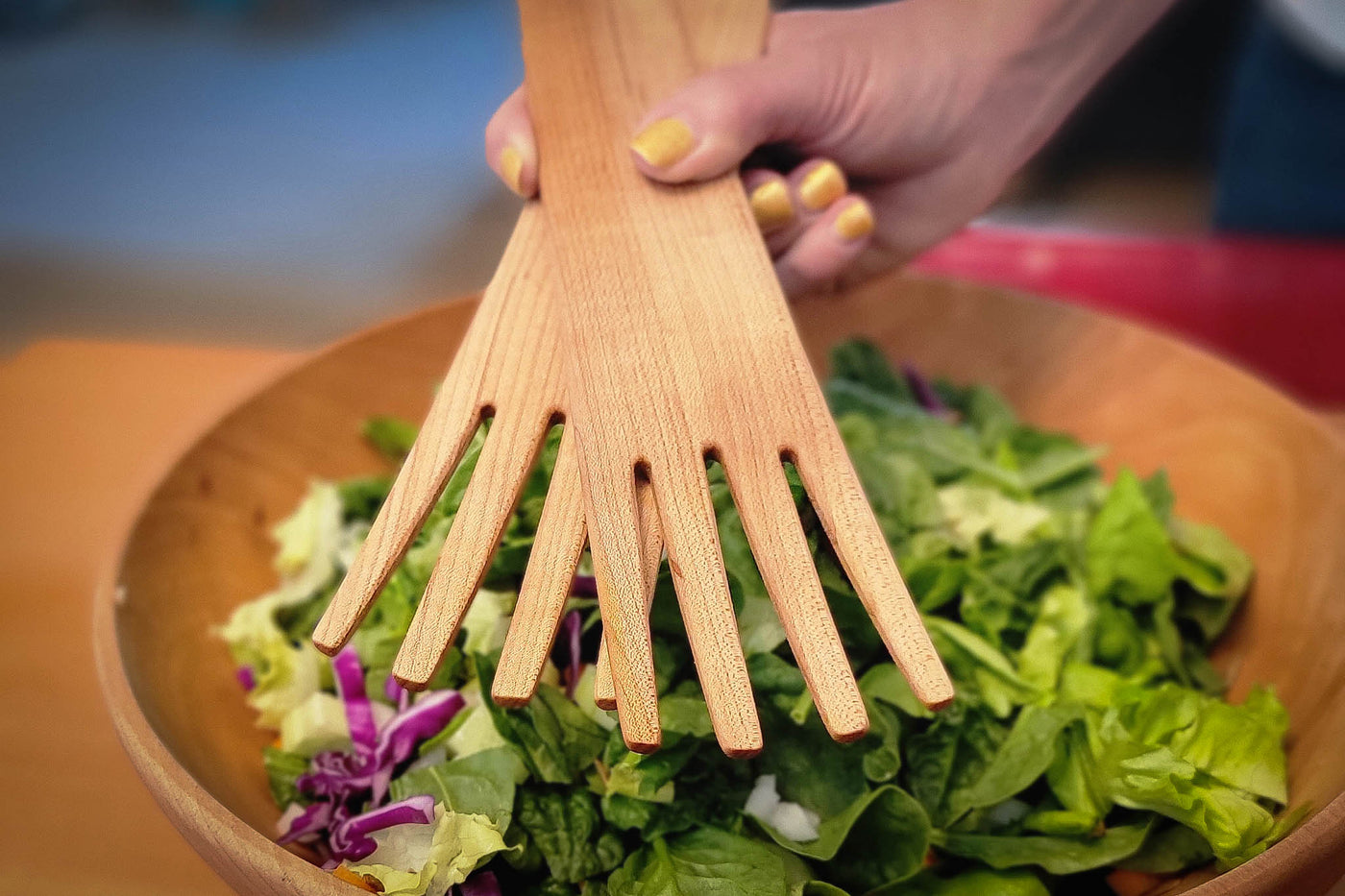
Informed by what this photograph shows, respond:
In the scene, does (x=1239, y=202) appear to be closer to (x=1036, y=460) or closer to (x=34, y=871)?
(x=1036, y=460)

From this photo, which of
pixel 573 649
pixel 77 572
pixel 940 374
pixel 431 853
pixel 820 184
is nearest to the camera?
pixel 431 853

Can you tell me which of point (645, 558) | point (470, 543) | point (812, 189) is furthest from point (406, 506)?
point (812, 189)

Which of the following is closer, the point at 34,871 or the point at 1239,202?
the point at 34,871

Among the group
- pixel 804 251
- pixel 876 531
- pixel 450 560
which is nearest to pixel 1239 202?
pixel 804 251

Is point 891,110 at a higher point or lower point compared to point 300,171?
lower

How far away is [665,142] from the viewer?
77cm

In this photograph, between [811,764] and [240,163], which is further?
[240,163]

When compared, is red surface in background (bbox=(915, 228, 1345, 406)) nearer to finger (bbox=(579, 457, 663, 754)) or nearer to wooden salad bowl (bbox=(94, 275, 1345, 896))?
wooden salad bowl (bbox=(94, 275, 1345, 896))

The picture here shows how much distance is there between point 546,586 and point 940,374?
0.89 metres

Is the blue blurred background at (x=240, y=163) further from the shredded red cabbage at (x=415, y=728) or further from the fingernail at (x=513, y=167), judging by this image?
the shredded red cabbage at (x=415, y=728)

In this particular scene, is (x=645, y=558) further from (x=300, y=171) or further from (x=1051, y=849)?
(x=300, y=171)

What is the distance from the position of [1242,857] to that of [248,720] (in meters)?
0.81

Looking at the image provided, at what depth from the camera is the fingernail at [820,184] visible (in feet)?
3.09

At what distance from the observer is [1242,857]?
0.72 m
